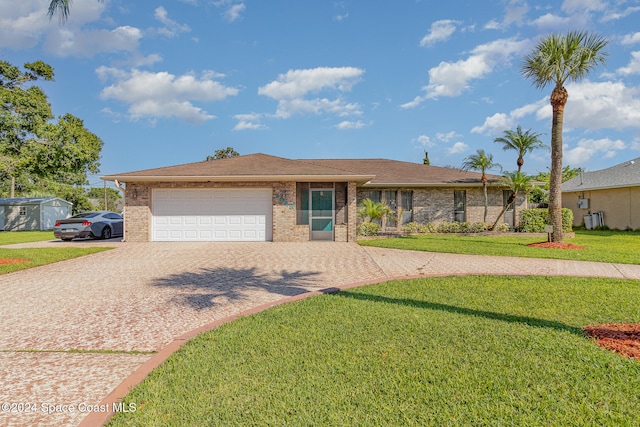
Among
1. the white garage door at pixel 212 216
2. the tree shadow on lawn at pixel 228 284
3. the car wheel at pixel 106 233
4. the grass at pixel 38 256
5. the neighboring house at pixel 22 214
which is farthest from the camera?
the neighboring house at pixel 22 214

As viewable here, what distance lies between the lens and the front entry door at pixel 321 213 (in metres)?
15.8

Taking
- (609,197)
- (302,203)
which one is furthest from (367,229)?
(609,197)

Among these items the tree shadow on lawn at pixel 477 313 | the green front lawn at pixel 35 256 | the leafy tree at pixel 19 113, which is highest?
the leafy tree at pixel 19 113

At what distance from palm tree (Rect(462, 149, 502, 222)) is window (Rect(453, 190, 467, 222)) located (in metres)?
1.06

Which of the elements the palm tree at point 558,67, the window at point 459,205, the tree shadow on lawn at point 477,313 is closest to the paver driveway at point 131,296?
the tree shadow on lawn at point 477,313

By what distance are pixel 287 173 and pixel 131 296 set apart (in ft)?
30.8

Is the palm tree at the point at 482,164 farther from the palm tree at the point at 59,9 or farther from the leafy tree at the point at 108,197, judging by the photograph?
the leafy tree at the point at 108,197

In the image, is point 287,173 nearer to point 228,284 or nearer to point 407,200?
point 407,200

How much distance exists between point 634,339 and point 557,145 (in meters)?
11.3

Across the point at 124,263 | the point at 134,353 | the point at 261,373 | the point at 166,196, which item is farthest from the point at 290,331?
the point at 166,196

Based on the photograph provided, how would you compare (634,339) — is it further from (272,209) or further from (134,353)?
(272,209)

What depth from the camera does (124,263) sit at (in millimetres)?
9797

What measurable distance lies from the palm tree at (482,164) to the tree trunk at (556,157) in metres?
4.91

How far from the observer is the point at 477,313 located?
4766 mm
